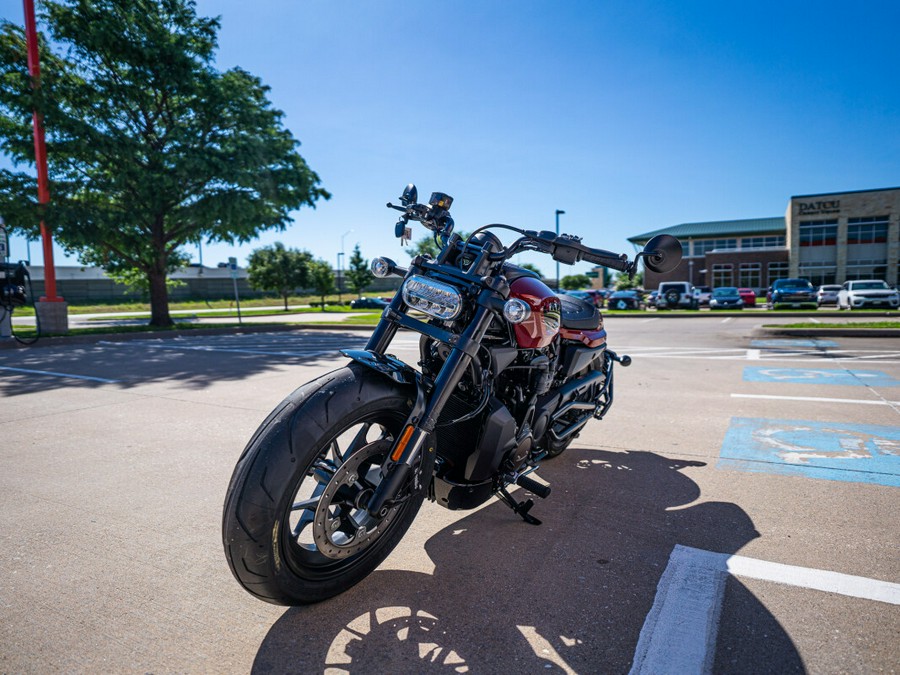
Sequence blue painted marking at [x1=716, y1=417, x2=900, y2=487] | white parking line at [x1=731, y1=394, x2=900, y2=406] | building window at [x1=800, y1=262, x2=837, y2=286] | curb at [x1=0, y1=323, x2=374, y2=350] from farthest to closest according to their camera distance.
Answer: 1. building window at [x1=800, y1=262, x2=837, y2=286]
2. curb at [x1=0, y1=323, x2=374, y2=350]
3. white parking line at [x1=731, y1=394, x2=900, y2=406]
4. blue painted marking at [x1=716, y1=417, x2=900, y2=487]

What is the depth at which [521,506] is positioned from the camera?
2.81 metres

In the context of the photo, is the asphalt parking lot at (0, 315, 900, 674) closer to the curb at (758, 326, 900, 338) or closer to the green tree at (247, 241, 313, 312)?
the curb at (758, 326, 900, 338)

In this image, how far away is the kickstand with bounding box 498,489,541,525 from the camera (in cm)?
275

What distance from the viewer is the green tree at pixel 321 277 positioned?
44031mm

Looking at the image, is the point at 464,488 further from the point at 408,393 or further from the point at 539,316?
the point at 539,316

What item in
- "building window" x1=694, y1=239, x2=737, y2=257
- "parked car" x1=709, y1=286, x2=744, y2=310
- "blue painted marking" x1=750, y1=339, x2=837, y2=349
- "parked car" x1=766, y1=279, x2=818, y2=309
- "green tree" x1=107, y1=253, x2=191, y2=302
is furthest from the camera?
"building window" x1=694, y1=239, x2=737, y2=257

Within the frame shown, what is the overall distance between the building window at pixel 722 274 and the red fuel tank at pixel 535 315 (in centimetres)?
6001

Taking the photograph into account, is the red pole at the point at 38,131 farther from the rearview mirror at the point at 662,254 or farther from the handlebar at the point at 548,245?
the rearview mirror at the point at 662,254

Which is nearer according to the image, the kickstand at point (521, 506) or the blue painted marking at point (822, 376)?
the kickstand at point (521, 506)

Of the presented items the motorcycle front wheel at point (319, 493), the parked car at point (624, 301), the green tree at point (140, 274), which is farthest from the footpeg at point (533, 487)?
the parked car at point (624, 301)

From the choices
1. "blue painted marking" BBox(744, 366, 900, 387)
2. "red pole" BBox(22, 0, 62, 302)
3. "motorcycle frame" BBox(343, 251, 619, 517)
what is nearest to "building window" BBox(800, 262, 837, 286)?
"blue painted marking" BBox(744, 366, 900, 387)

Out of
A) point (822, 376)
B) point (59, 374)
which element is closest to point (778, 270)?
point (822, 376)

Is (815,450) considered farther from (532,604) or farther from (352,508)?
(352,508)

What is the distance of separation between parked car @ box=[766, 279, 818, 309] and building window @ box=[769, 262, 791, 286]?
2841cm
